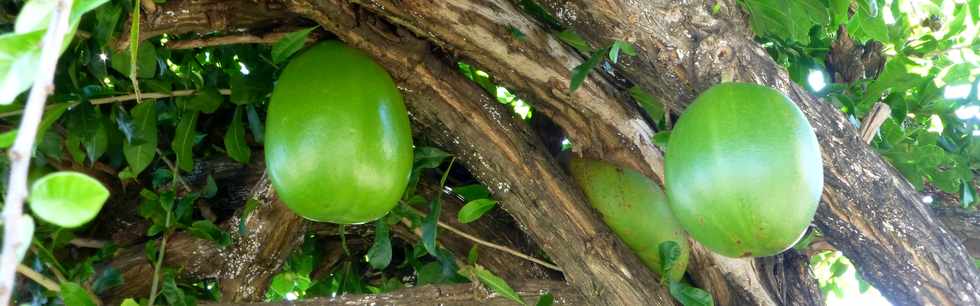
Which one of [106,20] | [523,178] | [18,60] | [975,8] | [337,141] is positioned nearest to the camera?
[18,60]

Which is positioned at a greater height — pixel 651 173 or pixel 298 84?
pixel 298 84

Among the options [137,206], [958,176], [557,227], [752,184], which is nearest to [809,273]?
[958,176]

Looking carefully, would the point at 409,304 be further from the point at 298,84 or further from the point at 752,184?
the point at 752,184

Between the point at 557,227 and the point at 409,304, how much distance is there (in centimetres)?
30

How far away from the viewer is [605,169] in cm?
167

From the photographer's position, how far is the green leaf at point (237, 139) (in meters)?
1.77

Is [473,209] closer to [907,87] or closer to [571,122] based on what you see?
[571,122]

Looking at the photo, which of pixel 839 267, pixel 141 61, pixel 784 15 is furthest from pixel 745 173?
pixel 839 267

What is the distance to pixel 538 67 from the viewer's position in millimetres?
1530

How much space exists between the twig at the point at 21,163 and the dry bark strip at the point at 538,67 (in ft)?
3.08

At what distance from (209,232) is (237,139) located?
19cm

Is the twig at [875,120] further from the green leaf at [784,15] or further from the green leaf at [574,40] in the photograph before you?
the green leaf at [574,40]

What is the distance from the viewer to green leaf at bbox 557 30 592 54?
1546mm

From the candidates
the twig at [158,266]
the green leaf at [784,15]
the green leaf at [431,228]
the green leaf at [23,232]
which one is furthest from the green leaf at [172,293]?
the green leaf at [23,232]
